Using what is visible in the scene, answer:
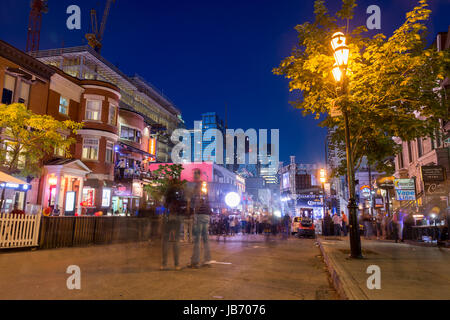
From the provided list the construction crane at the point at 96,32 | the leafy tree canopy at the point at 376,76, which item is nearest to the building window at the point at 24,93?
the leafy tree canopy at the point at 376,76

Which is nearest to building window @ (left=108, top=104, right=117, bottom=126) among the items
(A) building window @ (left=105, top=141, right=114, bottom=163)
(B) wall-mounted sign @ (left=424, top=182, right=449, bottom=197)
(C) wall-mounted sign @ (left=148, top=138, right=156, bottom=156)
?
(A) building window @ (left=105, top=141, right=114, bottom=163)

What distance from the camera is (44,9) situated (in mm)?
49375

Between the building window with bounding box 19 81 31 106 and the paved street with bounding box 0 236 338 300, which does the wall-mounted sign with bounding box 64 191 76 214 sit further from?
the paved street with bounding box 0 236 338 300

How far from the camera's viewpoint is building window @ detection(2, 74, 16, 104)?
2016 cm

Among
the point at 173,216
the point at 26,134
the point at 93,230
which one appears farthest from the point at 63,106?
the point at 173,216

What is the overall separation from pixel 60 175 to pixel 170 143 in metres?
47.3

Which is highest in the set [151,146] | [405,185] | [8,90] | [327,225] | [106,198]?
[151,146]

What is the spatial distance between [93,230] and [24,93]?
12366 millimetres

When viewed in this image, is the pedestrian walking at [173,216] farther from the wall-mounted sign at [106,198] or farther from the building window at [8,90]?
the wall-mounted sign at [106,198]

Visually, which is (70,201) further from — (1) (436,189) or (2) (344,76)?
(1) (436,189)

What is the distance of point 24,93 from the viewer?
21.4 m

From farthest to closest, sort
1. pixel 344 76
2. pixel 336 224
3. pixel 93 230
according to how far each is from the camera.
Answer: pixel 336 224 → pixel 93 230 → pixel 344 76
